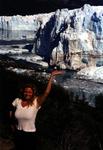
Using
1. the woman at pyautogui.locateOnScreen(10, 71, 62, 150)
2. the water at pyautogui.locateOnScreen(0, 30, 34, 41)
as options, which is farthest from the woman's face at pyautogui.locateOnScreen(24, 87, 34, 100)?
the water at pyautogui.locateOnScreen(0, 30, 34, 41)

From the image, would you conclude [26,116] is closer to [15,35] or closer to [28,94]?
[28,94]

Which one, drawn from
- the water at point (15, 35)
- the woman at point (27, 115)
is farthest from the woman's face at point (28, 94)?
the water at point (15, 35)

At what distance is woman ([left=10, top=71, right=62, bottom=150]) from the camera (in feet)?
6.95

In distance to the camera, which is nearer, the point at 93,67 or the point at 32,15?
the point at 93,67

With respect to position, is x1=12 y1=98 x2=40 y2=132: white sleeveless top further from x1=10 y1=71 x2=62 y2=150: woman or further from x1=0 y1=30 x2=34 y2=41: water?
x1=0 y1=30 x2=34 y2=41: water

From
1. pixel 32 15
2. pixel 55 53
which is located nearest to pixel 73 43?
pixel 55 53

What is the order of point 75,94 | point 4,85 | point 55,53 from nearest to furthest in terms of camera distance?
point 75,94 < point 55,53 < point 4,85

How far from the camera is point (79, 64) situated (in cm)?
386

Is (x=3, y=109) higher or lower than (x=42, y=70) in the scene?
lower

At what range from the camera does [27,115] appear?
2.12 m

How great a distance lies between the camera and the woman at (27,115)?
6.95 feet

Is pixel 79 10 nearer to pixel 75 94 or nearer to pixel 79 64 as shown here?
pixel 79 64

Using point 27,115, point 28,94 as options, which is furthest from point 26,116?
point 28,94

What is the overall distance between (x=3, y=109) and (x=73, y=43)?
91 cm
